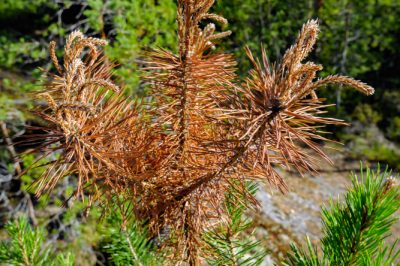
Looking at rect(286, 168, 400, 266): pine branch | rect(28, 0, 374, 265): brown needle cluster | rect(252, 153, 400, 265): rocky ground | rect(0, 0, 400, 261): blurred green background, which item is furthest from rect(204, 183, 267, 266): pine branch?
rect(0, 0, 400, 261): blurred green background

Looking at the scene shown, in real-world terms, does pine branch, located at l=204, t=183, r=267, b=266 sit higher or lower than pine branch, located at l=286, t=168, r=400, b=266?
lower

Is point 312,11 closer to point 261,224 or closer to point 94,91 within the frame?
point 261,224

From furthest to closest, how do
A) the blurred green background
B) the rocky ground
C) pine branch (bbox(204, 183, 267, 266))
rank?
the blurred green background → the rocky ground → pine branch (bbox(204, 183, 267, 266))

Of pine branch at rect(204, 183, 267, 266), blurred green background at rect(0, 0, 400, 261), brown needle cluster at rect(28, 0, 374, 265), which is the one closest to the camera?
brown needle cluster at rect(28, 0, 374, 265)

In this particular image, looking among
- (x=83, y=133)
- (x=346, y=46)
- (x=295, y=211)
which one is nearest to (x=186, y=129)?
(x=83, y=133)

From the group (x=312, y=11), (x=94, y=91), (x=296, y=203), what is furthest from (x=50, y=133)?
(x=312, y=11)

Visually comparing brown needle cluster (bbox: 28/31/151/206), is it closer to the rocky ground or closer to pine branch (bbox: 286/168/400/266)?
Answer: pine branch (bbox: 286/168/400/266)

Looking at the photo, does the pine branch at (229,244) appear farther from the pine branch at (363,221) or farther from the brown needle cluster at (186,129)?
the pine branch at (363,221)

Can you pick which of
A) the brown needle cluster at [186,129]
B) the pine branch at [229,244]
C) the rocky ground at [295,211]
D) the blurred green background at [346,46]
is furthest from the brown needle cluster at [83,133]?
the blurred green background at [346,46]
